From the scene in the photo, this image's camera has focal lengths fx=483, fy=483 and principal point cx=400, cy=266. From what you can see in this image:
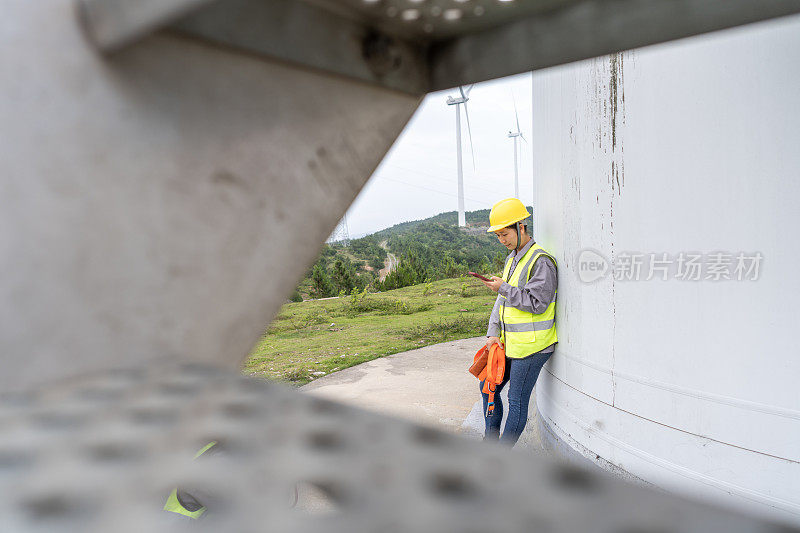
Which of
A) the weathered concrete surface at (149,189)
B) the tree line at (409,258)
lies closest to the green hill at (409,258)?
the tree line at (409,258)

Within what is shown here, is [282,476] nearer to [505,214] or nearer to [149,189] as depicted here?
[149,189]

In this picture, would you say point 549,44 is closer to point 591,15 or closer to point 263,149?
point 591,15

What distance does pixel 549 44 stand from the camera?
664mm

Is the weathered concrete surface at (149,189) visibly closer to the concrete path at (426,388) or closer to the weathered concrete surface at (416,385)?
the concrete path at (426,388)

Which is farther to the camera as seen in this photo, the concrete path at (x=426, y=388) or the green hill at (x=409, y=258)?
the green hill at (x=409, y=258)

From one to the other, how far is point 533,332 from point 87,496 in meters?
2.87

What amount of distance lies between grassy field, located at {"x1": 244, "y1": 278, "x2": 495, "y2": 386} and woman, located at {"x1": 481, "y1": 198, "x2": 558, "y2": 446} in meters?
2.01

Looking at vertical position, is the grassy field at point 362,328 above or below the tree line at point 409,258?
above

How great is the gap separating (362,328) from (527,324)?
674 cm

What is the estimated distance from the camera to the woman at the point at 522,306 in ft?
9.77

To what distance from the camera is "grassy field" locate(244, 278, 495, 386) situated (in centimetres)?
683

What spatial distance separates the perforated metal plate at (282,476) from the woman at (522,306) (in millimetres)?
Result: 2647

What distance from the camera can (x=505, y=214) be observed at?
311cm

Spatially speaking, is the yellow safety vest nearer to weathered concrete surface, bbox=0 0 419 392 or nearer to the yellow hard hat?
the yellow hard hat
